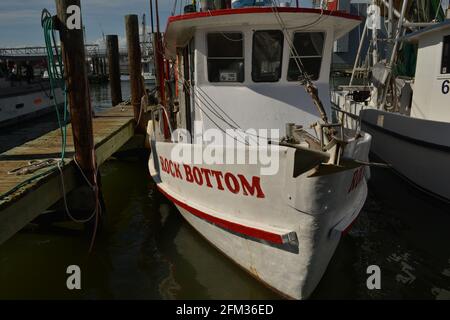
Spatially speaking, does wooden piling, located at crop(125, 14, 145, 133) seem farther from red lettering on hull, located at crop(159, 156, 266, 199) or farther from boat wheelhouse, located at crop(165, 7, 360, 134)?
red lettering on hull, located at crop(159, 156, 266, 199)

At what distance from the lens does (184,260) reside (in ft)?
20.5

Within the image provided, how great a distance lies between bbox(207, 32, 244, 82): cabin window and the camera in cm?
603

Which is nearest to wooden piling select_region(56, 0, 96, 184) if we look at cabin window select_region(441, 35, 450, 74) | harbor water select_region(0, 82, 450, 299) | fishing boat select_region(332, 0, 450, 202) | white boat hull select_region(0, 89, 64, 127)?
harbor water select_region(0, 82, 450, 299)

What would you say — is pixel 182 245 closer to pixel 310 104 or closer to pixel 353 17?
pixel 310 104

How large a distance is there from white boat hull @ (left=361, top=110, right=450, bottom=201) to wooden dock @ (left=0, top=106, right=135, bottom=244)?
23.9ft

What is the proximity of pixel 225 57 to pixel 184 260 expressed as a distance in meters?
3.40

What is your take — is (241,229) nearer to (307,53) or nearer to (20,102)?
(307,53)

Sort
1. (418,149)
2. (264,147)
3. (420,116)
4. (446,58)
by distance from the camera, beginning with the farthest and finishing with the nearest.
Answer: (420,116) → (418,149) → (446,58) → (264,147)

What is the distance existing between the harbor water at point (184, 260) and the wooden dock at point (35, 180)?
1120 millimetres

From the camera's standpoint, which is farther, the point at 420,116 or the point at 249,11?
the point at 420,116

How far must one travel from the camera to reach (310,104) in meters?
6.38

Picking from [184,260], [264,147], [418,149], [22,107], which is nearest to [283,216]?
[264,147]

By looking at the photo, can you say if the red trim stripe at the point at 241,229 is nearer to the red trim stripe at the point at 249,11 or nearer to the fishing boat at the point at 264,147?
the fishing boat at the point at 264,147

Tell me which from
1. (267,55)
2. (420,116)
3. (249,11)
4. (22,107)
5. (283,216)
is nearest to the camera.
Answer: (283,216)
